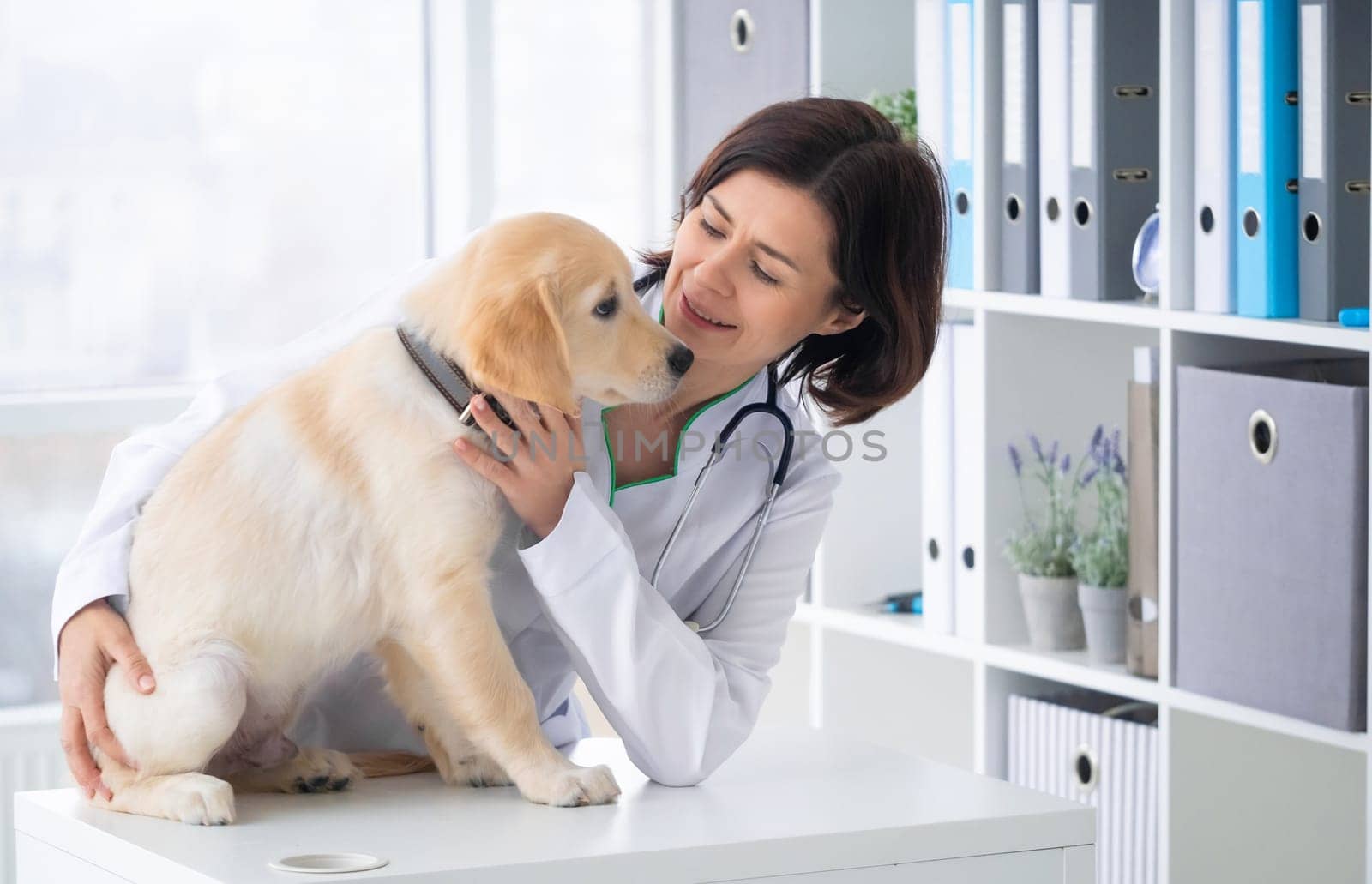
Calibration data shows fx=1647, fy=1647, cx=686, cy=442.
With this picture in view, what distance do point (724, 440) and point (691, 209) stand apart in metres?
0.29

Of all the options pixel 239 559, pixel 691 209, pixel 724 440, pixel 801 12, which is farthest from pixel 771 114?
pixel 801 12

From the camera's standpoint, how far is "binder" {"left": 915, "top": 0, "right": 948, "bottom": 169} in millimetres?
2578

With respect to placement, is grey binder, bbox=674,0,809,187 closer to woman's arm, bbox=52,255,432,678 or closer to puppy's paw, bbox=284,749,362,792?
woman's arm, bbox=52,255,432,678

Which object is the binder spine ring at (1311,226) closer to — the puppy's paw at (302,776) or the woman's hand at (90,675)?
the puppy's paw at (302,776)

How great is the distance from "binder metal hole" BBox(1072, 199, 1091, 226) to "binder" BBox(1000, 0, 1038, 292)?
99 mm

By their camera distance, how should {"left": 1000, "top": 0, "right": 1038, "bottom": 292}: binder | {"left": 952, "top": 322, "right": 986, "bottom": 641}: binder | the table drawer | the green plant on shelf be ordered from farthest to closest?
the green plant on shelf, {"left": 952, "top": 322, "right": 986, "bottom": 641}: binder, {"left": 1000, "top": 0, "right": 1038, "bottom": 292}: binder, the table drawer

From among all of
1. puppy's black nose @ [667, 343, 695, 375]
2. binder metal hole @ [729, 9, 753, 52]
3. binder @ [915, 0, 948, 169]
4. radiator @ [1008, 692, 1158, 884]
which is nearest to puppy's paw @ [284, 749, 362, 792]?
puppy's black nose @ [667, 343, 695, 375]

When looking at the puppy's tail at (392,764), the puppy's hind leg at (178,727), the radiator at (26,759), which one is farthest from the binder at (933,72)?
the radiator at (26,759)

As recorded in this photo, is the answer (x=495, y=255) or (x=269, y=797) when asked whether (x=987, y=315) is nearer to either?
(x=495, y=255)

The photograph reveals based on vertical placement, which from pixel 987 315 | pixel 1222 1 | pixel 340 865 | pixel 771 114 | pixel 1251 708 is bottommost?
pixel 1251 708

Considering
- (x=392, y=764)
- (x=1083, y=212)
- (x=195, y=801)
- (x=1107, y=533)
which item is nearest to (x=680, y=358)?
(x=392, y=764)

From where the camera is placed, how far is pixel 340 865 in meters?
1.27

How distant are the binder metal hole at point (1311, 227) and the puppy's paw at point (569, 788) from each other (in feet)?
3.81

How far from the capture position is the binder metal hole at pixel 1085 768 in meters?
2.49
